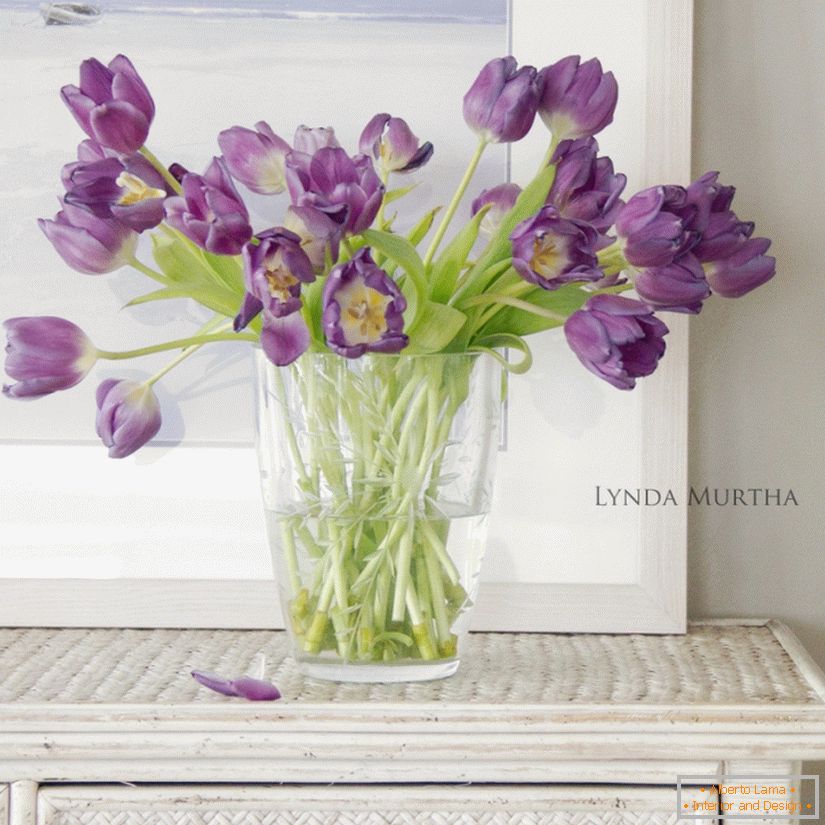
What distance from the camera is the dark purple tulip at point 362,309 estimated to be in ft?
1.88

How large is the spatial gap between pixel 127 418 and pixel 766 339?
50cm

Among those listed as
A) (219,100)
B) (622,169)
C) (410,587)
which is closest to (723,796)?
(410,587)

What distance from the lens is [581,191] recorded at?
26.9 inches

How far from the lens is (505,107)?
2.17 ft

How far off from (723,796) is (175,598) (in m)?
0.43

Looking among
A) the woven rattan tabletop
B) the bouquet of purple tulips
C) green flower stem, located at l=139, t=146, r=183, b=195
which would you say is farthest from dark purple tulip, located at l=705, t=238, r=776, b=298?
green flower stem, located at l=139, t=146, r=183, b=195

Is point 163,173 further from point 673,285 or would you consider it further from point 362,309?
point 673,285

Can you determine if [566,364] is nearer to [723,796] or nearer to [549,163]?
[549,163]

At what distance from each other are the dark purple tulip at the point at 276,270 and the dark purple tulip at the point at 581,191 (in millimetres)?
186

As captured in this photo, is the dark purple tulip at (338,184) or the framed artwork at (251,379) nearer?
the dark purple tulip at (338,184)

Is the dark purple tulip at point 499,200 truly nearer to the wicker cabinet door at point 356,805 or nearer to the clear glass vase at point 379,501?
the clear glass vase at point 379,501

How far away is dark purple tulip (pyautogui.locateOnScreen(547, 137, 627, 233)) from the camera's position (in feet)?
2.22
